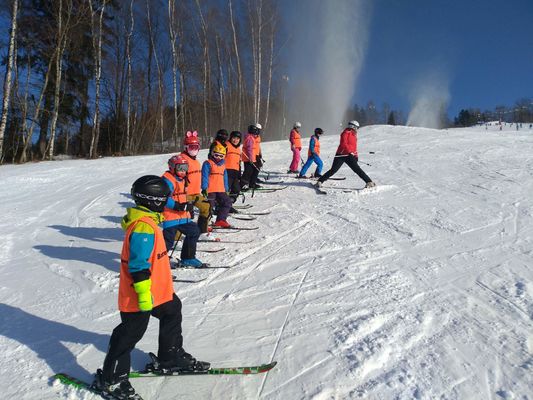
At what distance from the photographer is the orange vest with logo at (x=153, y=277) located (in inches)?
108

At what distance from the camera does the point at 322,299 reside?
409cm

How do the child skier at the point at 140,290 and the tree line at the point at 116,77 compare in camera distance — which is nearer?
the child skier at the point at 140,290

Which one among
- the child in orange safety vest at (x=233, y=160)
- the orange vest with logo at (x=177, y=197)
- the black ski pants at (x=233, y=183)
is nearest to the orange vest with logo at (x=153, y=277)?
the orange vest with logo at (x=177, y=197)

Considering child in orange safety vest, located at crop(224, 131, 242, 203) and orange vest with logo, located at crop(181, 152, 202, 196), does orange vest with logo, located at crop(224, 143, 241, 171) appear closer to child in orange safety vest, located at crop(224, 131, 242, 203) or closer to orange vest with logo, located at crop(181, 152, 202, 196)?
child in orange safety vest, located at crop(224, 131, 242, 203)

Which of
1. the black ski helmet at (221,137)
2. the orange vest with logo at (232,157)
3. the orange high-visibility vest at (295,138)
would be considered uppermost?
the orange high-visibility vest at (295,138)

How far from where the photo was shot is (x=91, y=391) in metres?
2.79

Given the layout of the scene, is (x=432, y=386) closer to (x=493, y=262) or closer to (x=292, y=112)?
(x=493, y=262)

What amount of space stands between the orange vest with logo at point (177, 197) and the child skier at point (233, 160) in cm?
265

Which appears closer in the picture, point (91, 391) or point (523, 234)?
point (91, 391)

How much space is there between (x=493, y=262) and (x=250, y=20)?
26.3 meters

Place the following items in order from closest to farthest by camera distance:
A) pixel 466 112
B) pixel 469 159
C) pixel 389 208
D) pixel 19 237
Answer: pixel 19 237 → pixel 389 208 → pixel 469 159 → pixel 466 112

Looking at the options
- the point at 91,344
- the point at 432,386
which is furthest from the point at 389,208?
the point at 91,344

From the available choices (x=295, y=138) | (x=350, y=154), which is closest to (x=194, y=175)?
(x=350, y=154)

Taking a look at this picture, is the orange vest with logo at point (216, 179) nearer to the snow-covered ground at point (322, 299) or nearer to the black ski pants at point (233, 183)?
the snow-covered ground at point (322, 299)
